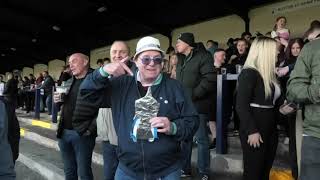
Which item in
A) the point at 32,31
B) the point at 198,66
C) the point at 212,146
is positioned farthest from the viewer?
the point at 32,31

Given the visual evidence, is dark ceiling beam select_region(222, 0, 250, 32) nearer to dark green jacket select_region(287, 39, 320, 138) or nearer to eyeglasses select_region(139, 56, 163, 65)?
dark green jacket select_region(287, 39, 320, 138)

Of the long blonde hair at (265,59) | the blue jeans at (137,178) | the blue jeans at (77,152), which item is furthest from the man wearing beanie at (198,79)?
the blue jeans at (137,178)

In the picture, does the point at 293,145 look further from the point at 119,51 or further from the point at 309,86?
the point at 119,51

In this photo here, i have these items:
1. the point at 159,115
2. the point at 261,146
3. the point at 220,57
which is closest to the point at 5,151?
the point at 159,115

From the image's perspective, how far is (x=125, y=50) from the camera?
400 centimetres

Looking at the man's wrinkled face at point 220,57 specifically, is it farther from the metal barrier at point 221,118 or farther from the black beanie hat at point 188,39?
the black beanie hat at point 188,39

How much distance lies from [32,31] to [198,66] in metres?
18.7

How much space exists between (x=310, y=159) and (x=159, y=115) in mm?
1025

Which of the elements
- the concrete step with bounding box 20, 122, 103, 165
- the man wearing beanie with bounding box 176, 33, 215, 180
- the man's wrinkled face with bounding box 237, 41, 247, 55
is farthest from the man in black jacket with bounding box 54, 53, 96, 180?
the man's wrinkled face with bounding box 237, 41, 247, 55

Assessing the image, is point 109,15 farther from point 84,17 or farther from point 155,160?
point 155,160

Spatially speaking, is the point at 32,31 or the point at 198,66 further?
the point at 32,31

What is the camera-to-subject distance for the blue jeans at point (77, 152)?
4.31 metres

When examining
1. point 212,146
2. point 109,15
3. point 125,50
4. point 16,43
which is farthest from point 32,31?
point 125,50

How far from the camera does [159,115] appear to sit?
8.66 ft
